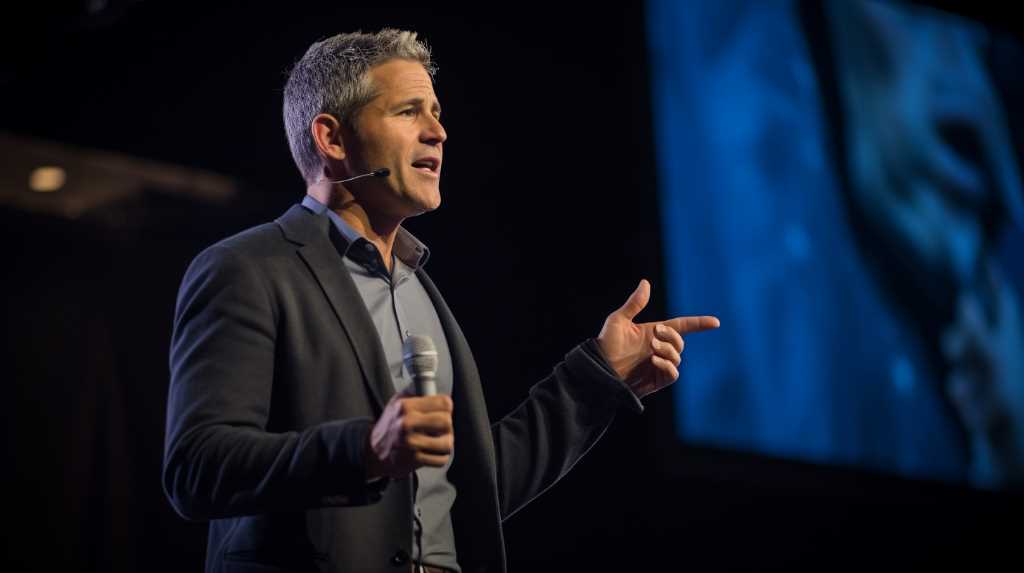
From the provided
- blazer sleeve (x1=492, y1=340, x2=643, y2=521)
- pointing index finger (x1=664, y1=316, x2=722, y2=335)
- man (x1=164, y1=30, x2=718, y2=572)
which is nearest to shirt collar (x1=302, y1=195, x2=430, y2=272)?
man (x1=164, y1=30, x2=718, y2=572)

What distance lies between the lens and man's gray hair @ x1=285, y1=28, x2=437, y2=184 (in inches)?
75.2

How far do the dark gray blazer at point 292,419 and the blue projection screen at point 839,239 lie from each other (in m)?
1.93

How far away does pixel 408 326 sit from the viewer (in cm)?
181

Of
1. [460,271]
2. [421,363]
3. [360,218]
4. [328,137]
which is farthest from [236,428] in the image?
[460,271]

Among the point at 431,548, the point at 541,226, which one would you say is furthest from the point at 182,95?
the point at 431,548

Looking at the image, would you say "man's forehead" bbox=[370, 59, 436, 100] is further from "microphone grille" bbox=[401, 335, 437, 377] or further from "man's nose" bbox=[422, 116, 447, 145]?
"microphone grille" bbox=[401, 335, 437, 377]

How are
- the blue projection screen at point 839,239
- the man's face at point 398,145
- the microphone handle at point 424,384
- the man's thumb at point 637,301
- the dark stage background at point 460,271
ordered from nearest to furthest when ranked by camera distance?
the microphone handle at point 424,384, the man's face at point 398,145, the man's thumb at point 637,301, the dark stage background at point 460,271, the blue projection screen at point 839,239

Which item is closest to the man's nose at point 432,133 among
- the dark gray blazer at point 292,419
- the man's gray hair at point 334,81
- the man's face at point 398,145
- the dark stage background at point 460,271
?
the man's face at point 398,145

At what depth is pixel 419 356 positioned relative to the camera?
1420mm

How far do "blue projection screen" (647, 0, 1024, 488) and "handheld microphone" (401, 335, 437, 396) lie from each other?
7.22 feet

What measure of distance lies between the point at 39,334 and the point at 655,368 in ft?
6.98

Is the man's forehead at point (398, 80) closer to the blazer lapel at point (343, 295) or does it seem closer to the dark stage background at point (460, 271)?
the blazer lapel at point (343, 295)

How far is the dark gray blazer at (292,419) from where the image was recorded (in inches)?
56.2

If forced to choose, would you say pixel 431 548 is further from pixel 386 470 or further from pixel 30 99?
pixel 30 99
